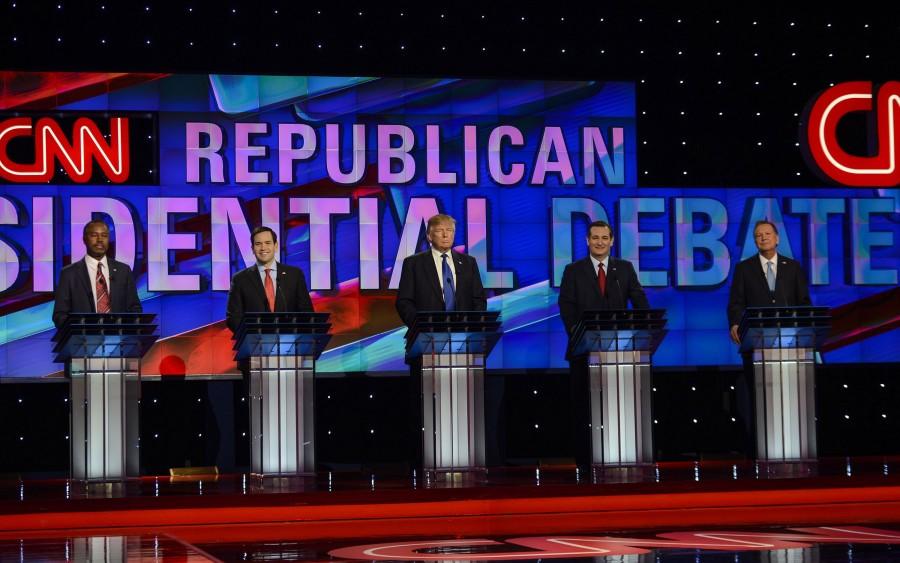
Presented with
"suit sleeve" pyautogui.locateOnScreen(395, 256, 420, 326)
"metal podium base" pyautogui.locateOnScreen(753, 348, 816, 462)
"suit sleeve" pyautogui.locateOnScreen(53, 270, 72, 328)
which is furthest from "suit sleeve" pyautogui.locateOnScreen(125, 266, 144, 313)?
"metal podium base" pyautogui.locateOnScreen(753, 348, 816, 462)

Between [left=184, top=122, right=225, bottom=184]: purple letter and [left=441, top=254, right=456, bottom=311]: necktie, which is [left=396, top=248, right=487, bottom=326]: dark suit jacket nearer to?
[left=441, top=254, right=456, bottom=311]: necktie

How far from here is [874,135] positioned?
40.2 feet

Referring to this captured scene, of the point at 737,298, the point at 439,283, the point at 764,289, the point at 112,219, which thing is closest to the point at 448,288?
the point at 439,283

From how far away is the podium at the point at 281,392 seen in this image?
8.30m

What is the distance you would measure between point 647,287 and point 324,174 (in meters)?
2.82

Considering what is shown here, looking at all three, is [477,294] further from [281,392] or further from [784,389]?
[784,389]

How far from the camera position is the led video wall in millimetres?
11219

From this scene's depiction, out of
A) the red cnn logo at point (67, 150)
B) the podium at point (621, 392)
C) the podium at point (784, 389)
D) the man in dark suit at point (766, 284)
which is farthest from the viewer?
the red cnn logo at point (67, 150)

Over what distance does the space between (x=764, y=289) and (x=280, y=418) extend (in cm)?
336

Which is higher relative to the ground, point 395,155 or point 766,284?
point 395,155

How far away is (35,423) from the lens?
1105 cm

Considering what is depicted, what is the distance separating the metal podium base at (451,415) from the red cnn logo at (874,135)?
493cm

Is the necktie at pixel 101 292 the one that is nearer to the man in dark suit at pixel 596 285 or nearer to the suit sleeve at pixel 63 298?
the suit sleeve at pixel 63 298

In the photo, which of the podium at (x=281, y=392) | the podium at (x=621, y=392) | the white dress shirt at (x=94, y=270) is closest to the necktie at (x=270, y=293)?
the podium at (x=281, y=392)
